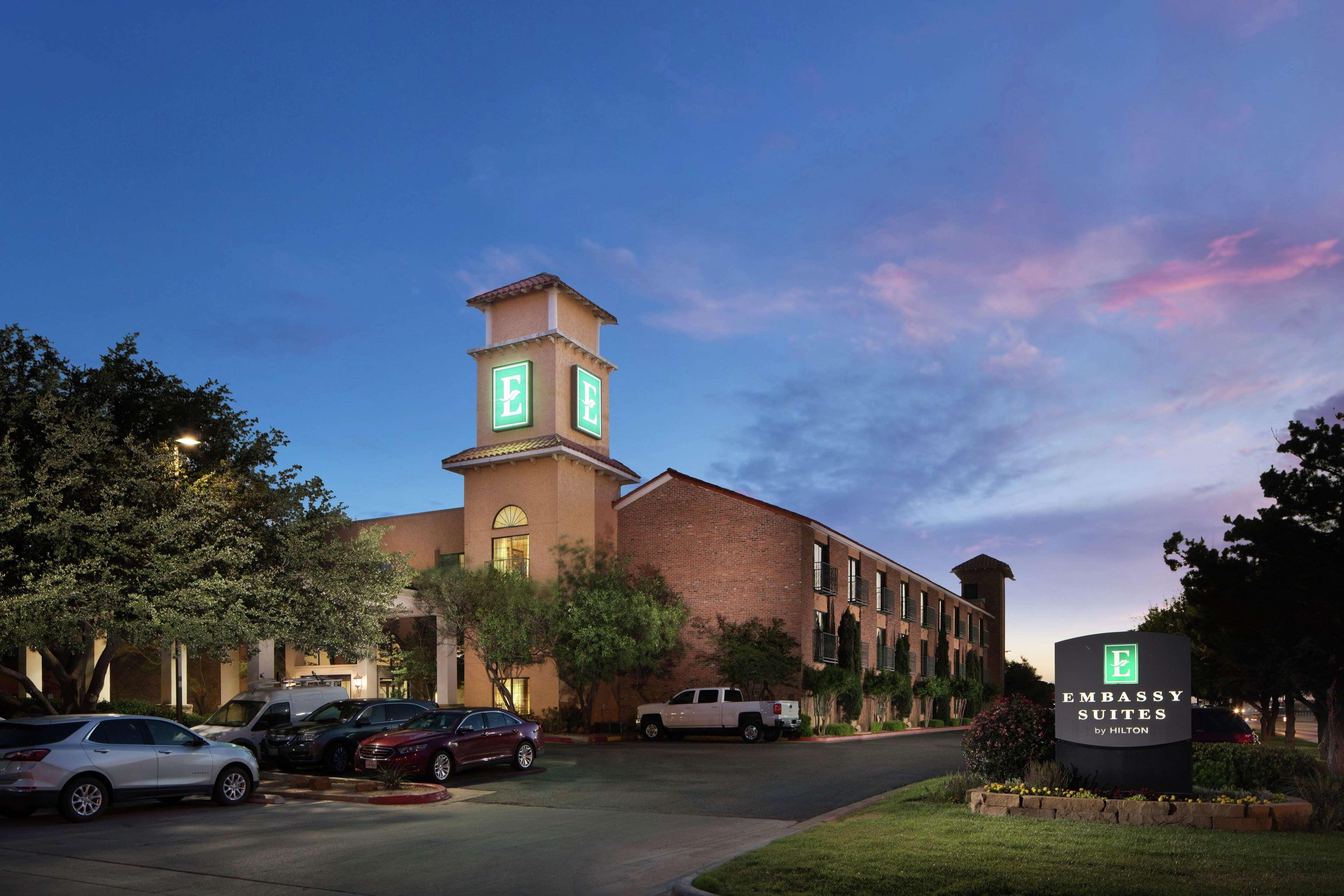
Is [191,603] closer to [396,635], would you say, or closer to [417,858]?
[417,858]

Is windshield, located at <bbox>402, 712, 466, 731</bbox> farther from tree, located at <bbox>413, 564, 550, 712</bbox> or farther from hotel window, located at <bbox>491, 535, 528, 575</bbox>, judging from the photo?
hotel window, located at <bbox>491, 535, 528, 575</bbox>

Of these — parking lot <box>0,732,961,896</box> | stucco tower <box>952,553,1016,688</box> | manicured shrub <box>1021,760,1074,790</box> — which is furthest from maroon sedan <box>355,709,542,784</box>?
stucco tower <box>952,553,1016,688</box>

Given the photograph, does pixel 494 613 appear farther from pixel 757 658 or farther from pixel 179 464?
pixel 179 464

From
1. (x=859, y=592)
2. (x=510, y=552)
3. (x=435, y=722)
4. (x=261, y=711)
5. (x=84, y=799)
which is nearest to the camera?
(x=84, y=799)

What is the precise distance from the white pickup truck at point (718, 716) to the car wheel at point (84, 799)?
22.0 m

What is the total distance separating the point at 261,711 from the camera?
1021 inches

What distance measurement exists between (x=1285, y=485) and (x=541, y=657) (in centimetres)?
2391

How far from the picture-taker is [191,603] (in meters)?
22.3

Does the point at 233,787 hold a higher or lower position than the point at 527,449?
lower

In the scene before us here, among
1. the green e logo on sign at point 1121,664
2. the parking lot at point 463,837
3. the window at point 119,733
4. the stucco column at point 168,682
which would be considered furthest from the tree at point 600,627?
the green e logo on sign at point 1121,664

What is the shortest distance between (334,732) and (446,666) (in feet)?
52.5

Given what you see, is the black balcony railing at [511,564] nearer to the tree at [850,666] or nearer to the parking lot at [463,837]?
the tree at [850,666]

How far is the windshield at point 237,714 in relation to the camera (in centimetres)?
2611

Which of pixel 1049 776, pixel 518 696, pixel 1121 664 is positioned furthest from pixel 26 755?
pixel 518 696
